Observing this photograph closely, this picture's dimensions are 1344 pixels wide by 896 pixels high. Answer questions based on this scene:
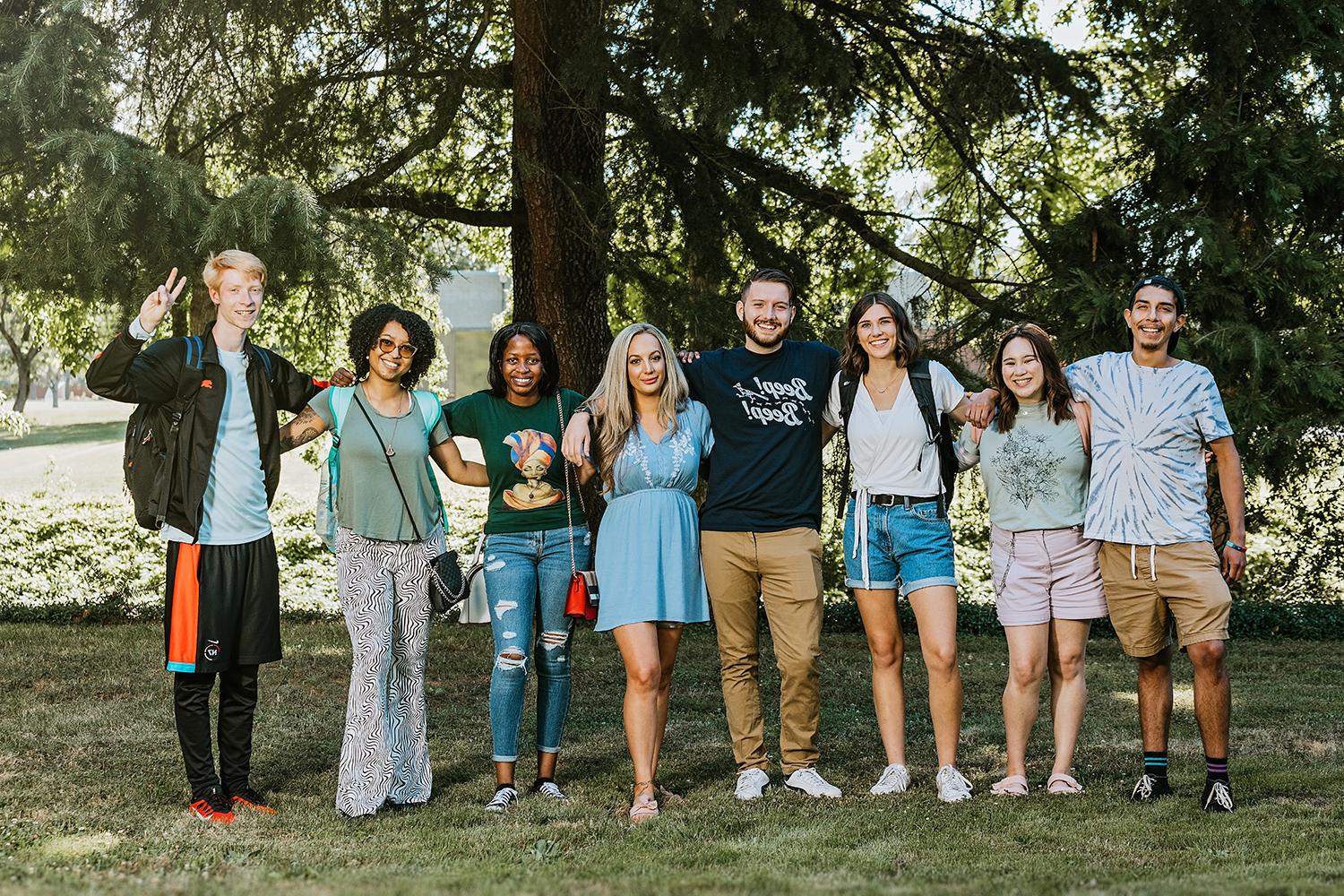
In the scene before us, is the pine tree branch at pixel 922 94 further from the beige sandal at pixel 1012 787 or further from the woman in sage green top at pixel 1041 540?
the beige sandal at pixel 1012 787

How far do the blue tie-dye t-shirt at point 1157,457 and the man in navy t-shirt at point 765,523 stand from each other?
1.13 meters

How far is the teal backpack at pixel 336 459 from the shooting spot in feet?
16.1

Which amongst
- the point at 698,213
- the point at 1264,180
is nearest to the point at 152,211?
the point at 698,213

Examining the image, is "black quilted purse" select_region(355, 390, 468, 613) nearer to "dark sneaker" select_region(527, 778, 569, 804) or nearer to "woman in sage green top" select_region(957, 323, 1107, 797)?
"dark sneaker" select_region(527, 778, 569, 804)

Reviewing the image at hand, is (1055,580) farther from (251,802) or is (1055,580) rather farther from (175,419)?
(175,419)

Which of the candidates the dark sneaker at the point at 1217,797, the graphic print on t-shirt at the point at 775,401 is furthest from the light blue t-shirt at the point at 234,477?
the dark sneaker at the point at 1217,797

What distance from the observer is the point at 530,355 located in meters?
5.06

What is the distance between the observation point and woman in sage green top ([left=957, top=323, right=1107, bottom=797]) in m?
4.97

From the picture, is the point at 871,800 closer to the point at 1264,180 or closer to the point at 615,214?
the point at 1264,180

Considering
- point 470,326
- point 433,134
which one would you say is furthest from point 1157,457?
point 470,326

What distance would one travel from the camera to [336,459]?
4.93 meters

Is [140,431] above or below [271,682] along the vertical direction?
above

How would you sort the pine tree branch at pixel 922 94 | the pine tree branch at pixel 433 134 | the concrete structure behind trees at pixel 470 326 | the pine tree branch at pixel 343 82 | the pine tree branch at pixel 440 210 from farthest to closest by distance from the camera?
the concrete structure behind trees at pixel 470 326
the pine tree branch at pixel 440 210
the pine tree branch at pixel 922 94
the pine tree branch at pixel 433 134
the pine tree branch at pixel 343 82

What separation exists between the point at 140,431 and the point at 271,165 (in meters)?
4.67
